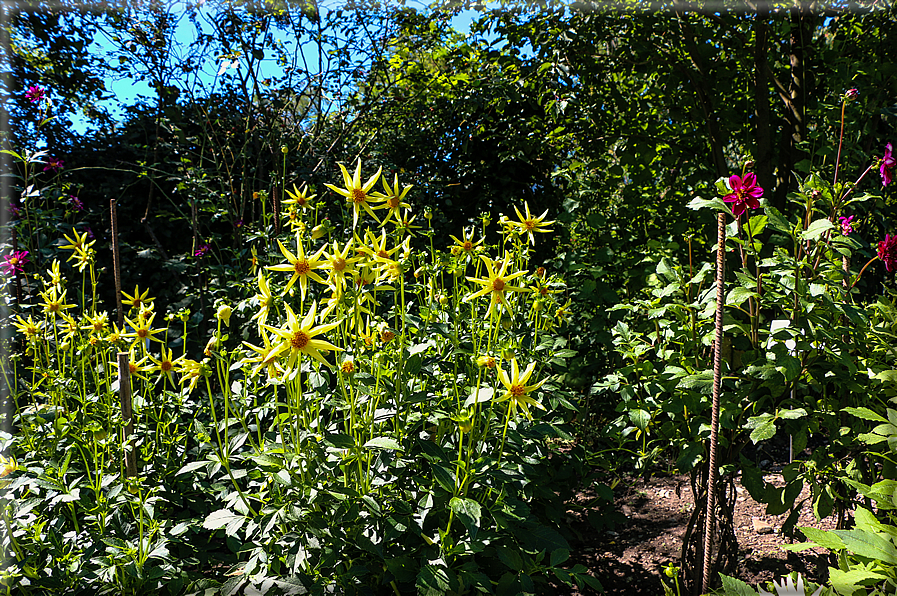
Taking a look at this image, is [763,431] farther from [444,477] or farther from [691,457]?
[444,477]

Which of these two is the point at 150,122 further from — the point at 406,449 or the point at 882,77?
the point at 882,77

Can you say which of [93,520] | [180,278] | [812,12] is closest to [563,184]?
[812,12]

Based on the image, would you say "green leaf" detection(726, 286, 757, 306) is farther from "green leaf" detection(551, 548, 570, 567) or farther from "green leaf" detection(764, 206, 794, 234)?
"green leaf" detection(551, 548, 570, 567)

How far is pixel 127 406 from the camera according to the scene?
1540mm

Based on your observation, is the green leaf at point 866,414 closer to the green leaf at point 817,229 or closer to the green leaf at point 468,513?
the green leaf at point 817,229

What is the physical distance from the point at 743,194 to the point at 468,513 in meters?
1.05

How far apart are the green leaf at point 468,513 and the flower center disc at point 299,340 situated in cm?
45

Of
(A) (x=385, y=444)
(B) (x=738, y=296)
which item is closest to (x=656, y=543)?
(B) (x=738, y=296)

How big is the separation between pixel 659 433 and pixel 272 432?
3.68 feet

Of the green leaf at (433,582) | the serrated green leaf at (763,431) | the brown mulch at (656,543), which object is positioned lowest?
the brown mulch at (656,543)

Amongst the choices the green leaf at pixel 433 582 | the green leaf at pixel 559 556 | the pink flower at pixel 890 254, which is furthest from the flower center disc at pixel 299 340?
the pink flower at pixel 890 254

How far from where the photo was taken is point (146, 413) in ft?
5.92

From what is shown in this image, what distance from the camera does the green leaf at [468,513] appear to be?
3.78ft

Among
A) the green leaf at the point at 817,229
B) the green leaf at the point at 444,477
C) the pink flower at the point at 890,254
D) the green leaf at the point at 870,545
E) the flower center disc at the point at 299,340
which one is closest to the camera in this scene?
the green leaf at the point at 870,545
